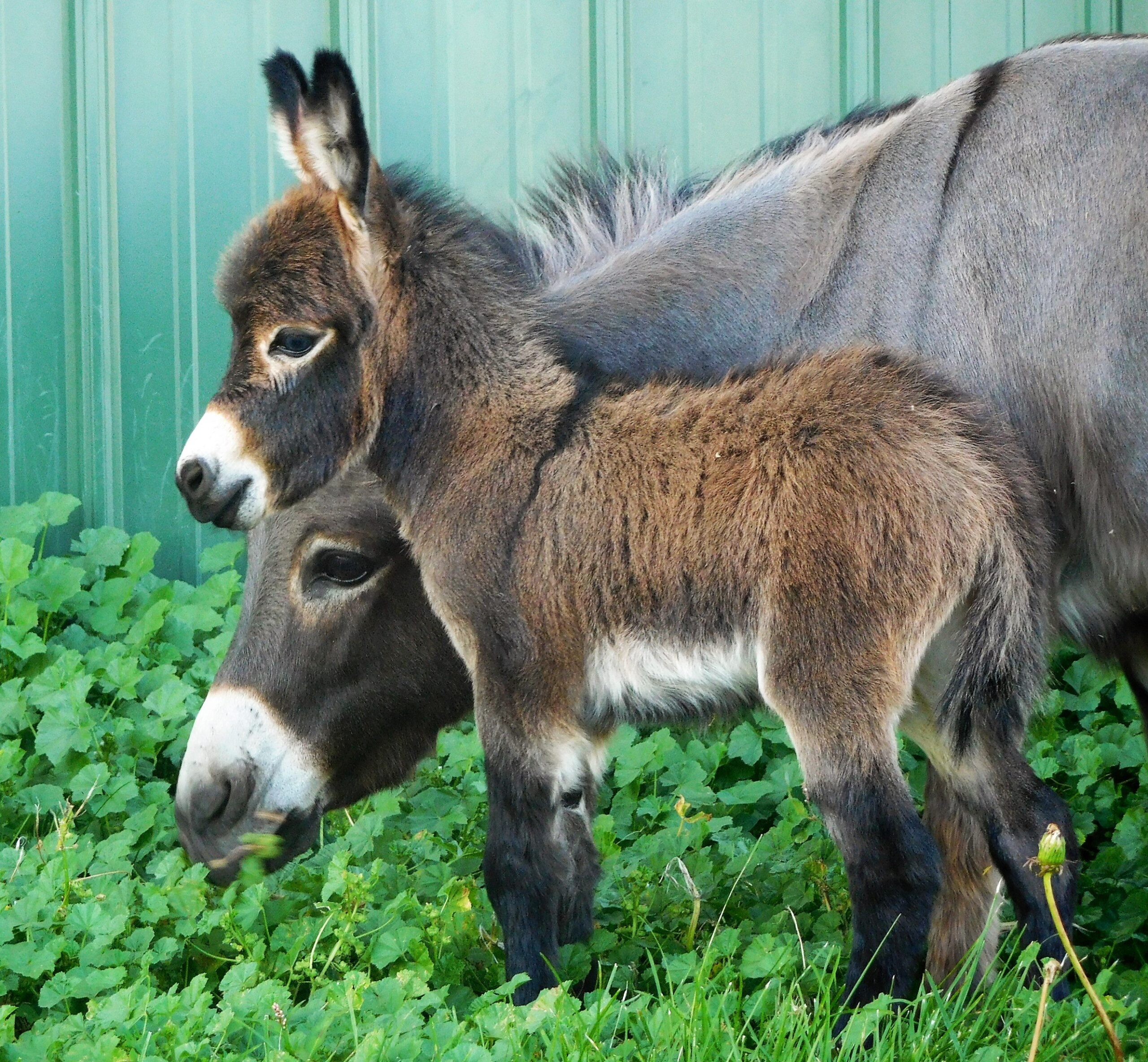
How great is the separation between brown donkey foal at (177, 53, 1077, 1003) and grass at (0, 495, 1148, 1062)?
0.69 ft

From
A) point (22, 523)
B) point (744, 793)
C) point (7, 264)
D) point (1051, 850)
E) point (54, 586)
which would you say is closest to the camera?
point (1051, 850)

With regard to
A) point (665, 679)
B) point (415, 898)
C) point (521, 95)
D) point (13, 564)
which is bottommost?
point (415, 898)

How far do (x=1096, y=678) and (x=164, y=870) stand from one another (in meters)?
3.10

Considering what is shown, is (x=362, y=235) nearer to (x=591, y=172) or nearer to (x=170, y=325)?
(x=591, y=172)

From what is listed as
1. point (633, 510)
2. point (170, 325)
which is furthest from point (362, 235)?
point (170, 325)

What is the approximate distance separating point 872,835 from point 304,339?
A: 4.96 feet

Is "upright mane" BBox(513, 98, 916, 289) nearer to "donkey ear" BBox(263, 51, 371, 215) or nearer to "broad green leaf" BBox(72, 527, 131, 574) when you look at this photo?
"donkey ear" BBox(263, 51, 371, 215)

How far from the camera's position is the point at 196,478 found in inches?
117

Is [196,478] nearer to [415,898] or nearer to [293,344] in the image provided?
[293,344]

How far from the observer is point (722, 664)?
273 centimetres

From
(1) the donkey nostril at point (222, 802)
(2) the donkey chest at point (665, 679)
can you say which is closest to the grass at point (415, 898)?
(1) the donkey nostril at point (222, 802)

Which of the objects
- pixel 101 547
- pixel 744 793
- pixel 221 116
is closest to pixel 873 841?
pixel 744 793

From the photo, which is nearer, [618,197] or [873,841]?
[873,841]

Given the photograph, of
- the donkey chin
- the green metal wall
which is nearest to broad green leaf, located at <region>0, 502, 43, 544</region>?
the green metal wall
